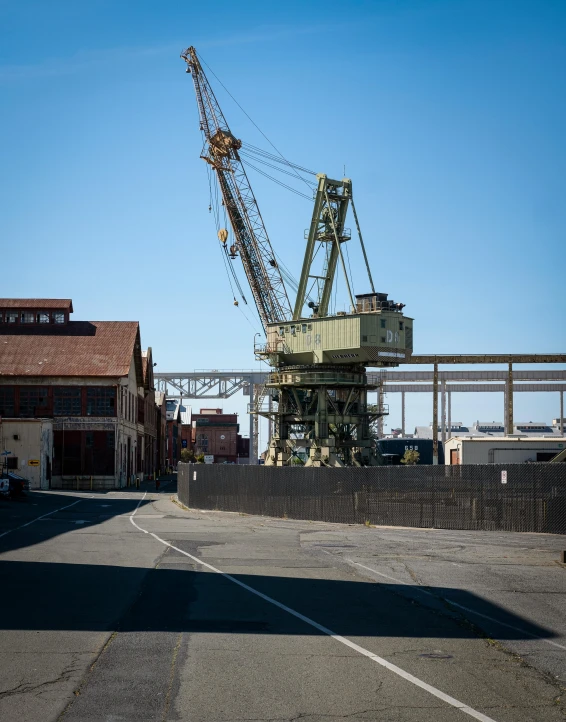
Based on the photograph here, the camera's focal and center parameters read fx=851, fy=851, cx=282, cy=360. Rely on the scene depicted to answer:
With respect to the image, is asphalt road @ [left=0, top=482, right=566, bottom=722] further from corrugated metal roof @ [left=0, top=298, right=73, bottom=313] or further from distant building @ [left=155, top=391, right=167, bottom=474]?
distant building @ [left=155, top=391, right=167, bottom=474]

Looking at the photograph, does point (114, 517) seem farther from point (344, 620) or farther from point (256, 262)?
point (256, 262)

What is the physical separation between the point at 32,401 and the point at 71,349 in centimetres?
574

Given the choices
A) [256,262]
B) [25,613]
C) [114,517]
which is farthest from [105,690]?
[256,262]

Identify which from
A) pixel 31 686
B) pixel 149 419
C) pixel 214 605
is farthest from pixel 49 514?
pixel 149 419

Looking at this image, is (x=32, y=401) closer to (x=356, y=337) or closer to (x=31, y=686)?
(x=356, y=337)

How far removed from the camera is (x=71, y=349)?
68750 mm

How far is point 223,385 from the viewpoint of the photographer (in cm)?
14388

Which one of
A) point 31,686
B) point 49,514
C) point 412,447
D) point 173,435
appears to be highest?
point 173,435

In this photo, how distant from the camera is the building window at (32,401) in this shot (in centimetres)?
6509

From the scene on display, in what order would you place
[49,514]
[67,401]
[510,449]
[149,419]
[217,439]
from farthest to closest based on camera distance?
[217,439], [149,419], [67,401], [510,449], [49,514]

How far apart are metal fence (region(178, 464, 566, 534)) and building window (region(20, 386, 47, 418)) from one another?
33.3m

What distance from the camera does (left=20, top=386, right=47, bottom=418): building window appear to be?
6509cm

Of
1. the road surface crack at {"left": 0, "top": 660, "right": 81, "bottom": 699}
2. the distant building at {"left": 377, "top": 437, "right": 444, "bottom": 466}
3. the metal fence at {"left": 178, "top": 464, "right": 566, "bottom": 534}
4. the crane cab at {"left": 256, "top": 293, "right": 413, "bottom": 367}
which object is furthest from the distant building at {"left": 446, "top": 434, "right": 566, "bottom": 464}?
the road surface crack at {"left": 0, "top": 660, "right": 81, "bottom": 699}

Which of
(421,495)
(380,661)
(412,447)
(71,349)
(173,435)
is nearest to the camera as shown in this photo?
(380,661)
